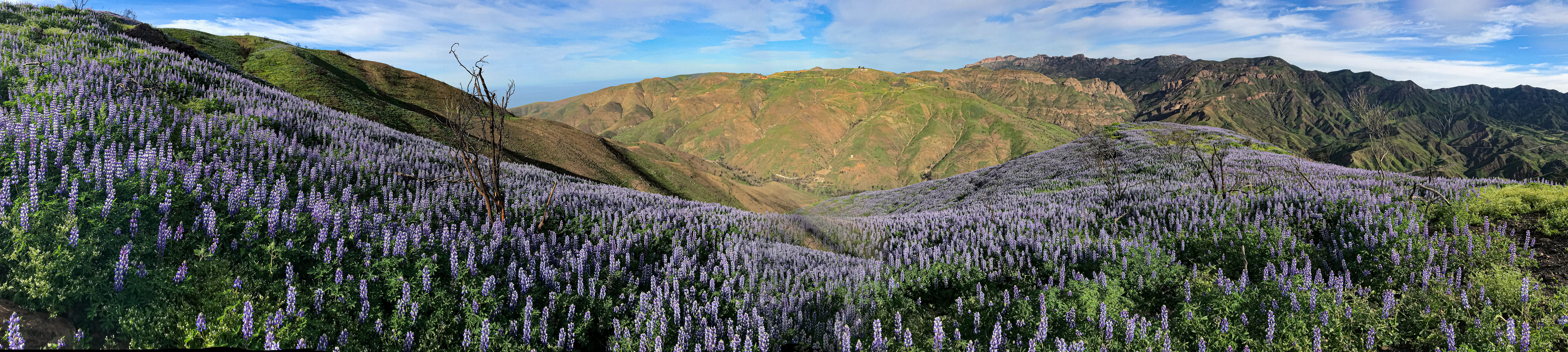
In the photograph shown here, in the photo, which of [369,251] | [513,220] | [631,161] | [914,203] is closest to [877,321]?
[369,251]

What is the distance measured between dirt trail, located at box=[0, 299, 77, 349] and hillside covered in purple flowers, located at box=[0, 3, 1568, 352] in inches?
2.2

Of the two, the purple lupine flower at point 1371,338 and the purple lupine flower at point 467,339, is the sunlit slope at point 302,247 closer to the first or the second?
the purple lupine flower at point 467,339

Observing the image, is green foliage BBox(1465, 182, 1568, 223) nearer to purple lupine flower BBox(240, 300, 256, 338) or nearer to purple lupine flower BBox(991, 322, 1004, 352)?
purple lupine flower BBox(991, 322, 1004, 352)

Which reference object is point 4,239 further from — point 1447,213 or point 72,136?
point 1447,213

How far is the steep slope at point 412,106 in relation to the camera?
137 ft

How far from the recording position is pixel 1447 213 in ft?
37.4

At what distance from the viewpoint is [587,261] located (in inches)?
351

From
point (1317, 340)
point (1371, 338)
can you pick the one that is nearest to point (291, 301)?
point (1317, 340)

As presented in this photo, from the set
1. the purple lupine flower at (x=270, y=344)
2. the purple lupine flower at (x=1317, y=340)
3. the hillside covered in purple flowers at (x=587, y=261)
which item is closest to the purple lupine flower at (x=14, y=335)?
the hillside covered in purple flowers at (x=587, y=261)

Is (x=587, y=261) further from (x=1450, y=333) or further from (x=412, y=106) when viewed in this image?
(x=412, y=106)

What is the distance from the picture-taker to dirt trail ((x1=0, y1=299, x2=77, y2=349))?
4.66 m

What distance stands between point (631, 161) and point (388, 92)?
25608mm

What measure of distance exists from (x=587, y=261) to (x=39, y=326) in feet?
17.4

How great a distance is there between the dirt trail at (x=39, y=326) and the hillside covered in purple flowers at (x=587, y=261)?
2.2 inches
